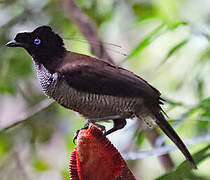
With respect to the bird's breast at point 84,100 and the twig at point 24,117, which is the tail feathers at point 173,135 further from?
the twig at point 24,117

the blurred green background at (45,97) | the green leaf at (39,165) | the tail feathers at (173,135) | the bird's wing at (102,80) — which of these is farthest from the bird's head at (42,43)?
the green leaf at (39,165)

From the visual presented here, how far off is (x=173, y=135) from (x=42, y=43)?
546 millimetres

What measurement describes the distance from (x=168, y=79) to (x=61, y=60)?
8.05 ft

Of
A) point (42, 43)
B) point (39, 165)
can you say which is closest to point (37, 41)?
point (42, 43)

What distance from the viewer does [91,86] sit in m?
1.69

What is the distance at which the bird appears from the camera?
1678mm

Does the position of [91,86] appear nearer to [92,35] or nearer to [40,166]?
[92,35]

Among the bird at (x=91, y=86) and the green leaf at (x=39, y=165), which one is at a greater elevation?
the bird at (x=91, y=86)

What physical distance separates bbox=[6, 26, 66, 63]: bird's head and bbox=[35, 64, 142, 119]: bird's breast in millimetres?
49

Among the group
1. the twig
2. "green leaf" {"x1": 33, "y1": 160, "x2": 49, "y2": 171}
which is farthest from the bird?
"green leaf" {"x1": 33, "y1": 160, "x2": 49, "y2": 171}

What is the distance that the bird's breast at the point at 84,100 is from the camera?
5.57ft

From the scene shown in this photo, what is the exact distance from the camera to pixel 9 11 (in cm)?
325

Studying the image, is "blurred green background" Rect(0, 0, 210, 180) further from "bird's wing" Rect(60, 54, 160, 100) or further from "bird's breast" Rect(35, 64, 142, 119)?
"bird's wing" Rect(60, 54, 160, 100)

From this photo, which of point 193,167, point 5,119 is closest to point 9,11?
point 5,119
